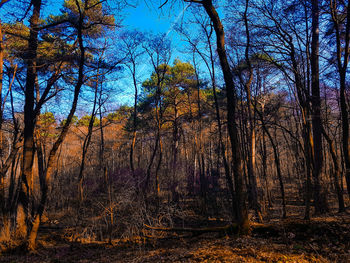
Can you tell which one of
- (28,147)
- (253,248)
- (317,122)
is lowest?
(253,248)

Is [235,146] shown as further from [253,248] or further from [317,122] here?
[317,122]

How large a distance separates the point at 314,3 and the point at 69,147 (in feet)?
127

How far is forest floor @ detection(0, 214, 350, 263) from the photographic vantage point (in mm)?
4133

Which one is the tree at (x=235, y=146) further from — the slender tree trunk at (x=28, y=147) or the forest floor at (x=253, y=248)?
the slender tree trunk at (x=28, y=147)

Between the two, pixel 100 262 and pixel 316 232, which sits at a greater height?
pixel 316 232

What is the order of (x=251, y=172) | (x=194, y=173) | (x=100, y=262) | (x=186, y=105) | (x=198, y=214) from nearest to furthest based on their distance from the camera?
(x=100, y=262) < (x=251, y=172) < (x=198, y=214) < (x=194, y=173) < (x=186, y=105)

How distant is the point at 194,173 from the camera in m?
17.3

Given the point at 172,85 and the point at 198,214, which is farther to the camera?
the point at 172,85

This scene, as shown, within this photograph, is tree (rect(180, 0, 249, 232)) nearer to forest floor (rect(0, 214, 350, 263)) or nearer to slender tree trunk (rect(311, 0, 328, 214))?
forest floor (rect(0, 214, 350, 263))

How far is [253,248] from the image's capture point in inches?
175

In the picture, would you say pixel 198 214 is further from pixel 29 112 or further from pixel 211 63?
pixel 29 112

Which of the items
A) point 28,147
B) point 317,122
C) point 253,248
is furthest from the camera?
point 317,122

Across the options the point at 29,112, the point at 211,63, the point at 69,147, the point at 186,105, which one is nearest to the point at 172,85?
the point at 186,105

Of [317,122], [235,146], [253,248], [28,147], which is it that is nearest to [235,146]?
[235,146]
